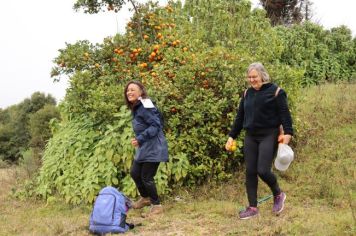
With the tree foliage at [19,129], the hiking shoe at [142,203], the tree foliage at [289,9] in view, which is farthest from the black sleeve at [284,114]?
the tree foliage at [19,129]

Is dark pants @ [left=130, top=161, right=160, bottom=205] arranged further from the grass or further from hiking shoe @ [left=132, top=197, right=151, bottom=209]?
the grass

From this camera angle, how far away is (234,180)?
7262 mm

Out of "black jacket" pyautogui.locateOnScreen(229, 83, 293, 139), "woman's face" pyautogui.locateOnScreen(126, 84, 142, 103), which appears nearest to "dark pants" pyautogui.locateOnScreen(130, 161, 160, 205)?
"woman's face" pyautogui.locateOnScreen(126, 84, 142, 103)

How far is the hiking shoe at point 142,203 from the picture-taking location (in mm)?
6512

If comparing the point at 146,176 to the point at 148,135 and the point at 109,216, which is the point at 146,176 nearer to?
the point at 148,135

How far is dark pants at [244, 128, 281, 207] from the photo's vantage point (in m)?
5.41

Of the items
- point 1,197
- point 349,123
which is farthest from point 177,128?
point 349,123

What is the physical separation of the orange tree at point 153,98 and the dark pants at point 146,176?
1.52ft

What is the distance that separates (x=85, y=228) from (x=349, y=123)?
19.0ft

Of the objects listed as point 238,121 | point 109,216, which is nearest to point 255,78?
point 238,121

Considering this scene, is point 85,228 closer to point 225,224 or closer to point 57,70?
point 225,224

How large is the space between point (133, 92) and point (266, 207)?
2.15 m

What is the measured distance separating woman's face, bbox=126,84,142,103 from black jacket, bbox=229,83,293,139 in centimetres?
140

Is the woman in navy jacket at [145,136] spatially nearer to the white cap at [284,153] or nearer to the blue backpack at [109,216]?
the blue backpack at [109,216]
